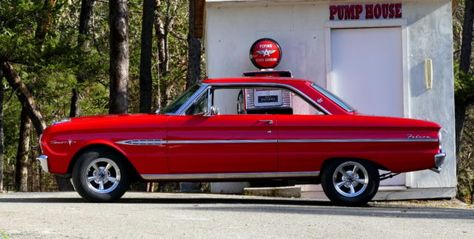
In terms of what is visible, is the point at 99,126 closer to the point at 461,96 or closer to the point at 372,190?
the point at 372,190

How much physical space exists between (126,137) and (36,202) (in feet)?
4.86

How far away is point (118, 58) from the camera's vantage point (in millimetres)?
20531

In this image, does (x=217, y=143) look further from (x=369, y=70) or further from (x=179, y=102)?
(x=369, y=70)

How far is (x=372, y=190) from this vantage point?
12258 mm

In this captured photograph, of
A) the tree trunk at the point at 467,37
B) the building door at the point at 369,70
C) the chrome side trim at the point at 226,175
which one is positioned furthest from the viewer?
the tree trunk at the point at 467,37

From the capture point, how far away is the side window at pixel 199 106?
484 inches

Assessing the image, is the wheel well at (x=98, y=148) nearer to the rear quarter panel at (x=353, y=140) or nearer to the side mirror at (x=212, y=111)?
the side mirror at (x=212, y=111)

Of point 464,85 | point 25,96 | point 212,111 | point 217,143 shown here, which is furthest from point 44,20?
point 217,143

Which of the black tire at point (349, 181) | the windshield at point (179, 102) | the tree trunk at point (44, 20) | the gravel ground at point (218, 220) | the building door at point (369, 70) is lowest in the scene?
the gravel ground at point (218, 220)

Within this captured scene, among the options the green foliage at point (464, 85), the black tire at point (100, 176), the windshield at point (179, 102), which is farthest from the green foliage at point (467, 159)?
the black tire at point (100, 176)

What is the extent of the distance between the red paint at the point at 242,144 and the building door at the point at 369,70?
3.43m

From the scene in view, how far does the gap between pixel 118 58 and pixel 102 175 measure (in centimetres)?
860

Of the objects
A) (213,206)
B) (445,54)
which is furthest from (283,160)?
(445,54)

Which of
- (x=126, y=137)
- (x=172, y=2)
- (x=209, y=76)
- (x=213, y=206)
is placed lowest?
(x=213, y=206)
